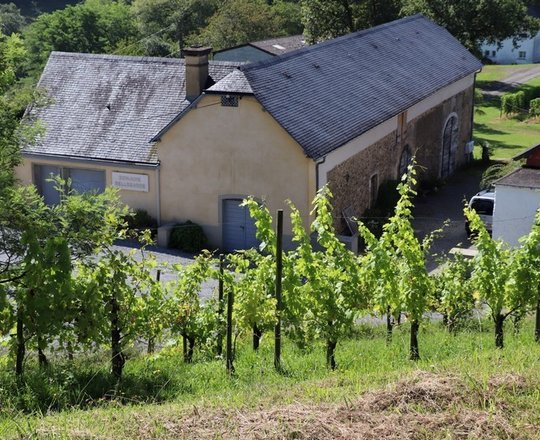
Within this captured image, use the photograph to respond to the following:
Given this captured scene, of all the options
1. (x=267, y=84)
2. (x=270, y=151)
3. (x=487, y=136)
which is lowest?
(x=487, y=136)

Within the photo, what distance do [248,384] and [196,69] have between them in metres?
17.8

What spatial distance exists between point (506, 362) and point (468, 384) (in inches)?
72.7

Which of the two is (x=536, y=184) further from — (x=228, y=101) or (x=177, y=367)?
(x=177, y=367)

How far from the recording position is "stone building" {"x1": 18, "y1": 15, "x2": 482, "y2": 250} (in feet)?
85.9

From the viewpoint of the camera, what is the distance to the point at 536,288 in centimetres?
1464

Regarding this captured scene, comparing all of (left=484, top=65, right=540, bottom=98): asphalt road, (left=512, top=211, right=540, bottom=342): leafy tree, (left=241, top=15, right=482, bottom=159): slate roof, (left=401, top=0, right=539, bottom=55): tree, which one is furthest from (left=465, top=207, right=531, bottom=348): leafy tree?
(left=484, top=65, right=540, bottom=98): asphalt road

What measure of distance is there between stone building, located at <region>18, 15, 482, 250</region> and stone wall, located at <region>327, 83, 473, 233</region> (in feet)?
0.20

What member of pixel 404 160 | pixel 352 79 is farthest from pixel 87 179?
pixel 404 160

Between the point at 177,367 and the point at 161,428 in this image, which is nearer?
the point at 161,428

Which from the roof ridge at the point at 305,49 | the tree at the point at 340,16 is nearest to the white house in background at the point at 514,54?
the tree at the point at 340,16

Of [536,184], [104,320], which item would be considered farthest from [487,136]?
[104,320]

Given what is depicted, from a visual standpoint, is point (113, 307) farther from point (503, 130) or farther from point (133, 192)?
point (503, 130)

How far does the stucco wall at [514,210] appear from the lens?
24.7 m

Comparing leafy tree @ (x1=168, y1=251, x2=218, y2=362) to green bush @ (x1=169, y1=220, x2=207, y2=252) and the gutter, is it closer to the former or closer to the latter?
green bush @ (x1=169, y1=220, x2=207, y2=252)
